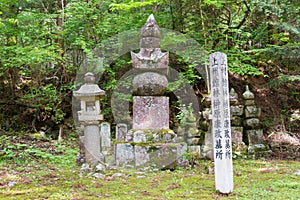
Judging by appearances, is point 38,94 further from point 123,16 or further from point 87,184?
point 87,184

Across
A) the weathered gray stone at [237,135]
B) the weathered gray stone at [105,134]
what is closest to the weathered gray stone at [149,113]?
the weathered gray stone at [105,134]

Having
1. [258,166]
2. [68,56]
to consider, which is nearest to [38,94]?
[68,56]

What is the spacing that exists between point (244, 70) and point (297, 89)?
367cm

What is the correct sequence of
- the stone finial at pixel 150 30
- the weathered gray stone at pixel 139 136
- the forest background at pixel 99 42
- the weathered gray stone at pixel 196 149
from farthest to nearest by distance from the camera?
the forest background at pixel 99 42
the weathered gray stone at pixel 196 149
the stone finial at pixel 150 30
the weathered gray stone at pixel 139 136

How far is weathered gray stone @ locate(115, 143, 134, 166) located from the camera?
6.70m

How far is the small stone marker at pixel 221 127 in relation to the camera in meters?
4.23

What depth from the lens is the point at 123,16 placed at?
11.6 meters

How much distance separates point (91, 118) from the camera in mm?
7074

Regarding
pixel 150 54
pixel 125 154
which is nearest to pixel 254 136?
pixel 150 54

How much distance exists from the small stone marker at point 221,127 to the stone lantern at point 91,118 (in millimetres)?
3355

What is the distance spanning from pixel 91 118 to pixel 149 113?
49.8 inches

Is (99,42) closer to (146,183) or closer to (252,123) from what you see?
(252,123)

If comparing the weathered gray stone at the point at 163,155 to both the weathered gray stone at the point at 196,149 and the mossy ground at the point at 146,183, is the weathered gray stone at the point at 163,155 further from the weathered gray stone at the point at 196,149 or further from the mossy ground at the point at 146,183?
the weathered gray stone at the point at 196,149

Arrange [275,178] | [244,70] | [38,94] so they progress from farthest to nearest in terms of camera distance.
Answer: [38,94]
[244,70]
[275,178]
